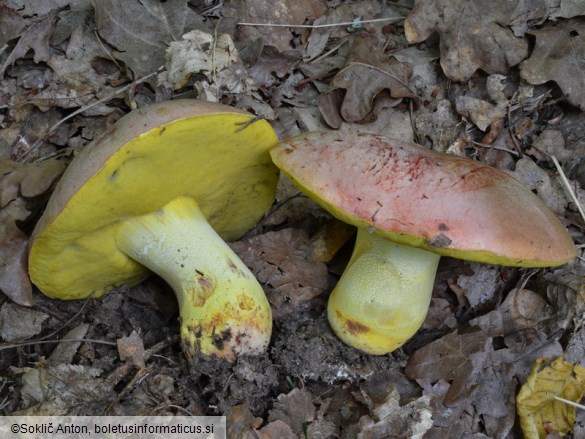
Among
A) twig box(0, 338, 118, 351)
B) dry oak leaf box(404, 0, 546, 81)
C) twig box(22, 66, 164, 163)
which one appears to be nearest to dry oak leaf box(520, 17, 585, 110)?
dry oak leaf box(404, 0, 546, 81)

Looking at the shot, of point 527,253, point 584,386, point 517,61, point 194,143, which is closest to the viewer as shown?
point 527,253

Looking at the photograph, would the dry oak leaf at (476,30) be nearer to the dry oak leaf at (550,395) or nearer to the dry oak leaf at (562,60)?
the dry oak leaf at (562,60)

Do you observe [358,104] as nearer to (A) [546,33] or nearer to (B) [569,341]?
(A) [546,33]

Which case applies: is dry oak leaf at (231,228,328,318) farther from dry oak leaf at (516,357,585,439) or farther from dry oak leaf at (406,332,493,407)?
dry oak leaf at (516,357,585,439)

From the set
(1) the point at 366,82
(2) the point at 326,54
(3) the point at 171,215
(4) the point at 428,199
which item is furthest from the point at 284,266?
(2) the point at 326,54

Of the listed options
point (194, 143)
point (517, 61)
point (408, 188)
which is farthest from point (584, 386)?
point (194, 143)

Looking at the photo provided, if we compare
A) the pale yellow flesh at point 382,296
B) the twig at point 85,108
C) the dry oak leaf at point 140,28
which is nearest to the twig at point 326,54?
the dry oak leaf at point 140,28
